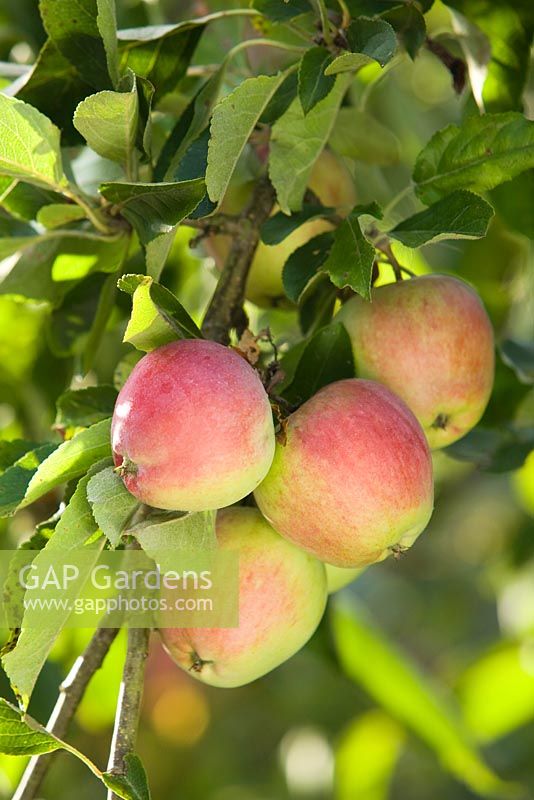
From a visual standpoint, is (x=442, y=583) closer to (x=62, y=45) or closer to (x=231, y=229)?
(x=231, y=229)

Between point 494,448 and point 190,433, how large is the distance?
2.00ft

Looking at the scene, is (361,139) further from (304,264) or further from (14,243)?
(14,243)

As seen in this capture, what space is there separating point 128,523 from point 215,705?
1.94 metres

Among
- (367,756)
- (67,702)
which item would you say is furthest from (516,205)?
(367,756)

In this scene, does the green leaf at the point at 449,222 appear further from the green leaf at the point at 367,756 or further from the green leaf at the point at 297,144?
the green leaf at the point at 367,756

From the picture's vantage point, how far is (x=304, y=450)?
83 cm

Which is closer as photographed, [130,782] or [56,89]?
[130,782]

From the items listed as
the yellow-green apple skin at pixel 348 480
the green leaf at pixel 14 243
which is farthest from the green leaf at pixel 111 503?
the green leaf at pixel 14 243

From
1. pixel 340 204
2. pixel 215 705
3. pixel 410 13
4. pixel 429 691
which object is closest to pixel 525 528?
pixel 429 691

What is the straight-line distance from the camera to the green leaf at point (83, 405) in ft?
3.23

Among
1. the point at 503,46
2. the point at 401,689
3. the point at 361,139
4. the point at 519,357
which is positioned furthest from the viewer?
the point at 401,689

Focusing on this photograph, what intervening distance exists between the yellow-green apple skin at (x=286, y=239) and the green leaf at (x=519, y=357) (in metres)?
0.28

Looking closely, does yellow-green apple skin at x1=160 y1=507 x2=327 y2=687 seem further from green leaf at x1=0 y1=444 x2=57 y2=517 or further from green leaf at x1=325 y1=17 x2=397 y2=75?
green leaf at x1=325 y1=17 x2=397 y2=75

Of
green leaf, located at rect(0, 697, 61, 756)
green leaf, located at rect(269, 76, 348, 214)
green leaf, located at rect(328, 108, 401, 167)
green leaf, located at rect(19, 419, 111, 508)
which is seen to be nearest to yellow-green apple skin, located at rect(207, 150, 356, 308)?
green leaf, located at rect(328, 108, 401, 167)
